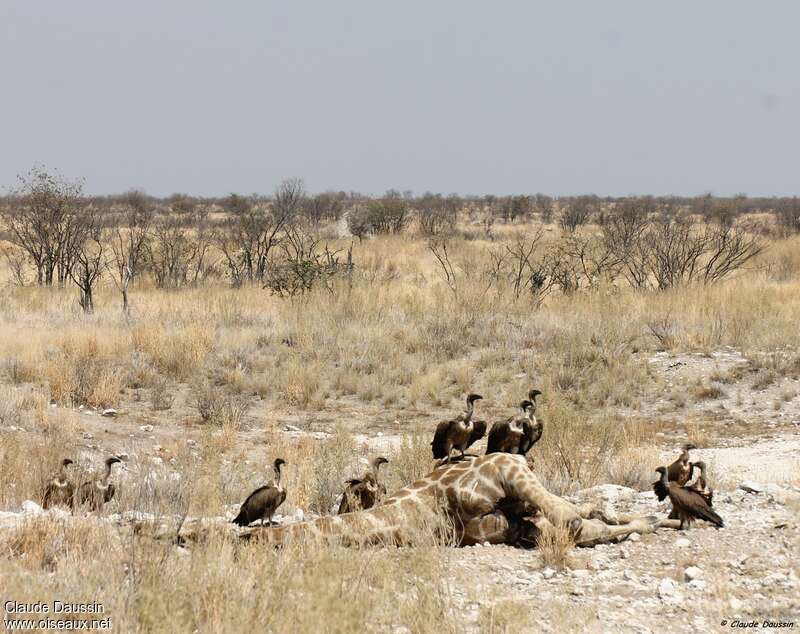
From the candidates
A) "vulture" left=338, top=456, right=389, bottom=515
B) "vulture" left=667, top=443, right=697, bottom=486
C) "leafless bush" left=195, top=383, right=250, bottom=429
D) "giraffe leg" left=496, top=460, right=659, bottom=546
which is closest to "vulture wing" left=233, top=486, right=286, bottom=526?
"vulture" left=338, top=456, right=389, bottom=515

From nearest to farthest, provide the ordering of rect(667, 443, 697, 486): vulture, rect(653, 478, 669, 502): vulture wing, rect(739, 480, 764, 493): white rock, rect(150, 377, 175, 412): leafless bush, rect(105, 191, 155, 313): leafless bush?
rect(653, 478, 669, 502): vulture wing
rect(667, 443, 697, 486): vulture
rect(739, 480, 764, 493): white rock
rect(150, 377, 175, 412): leafless bush
rect(105, 191, 155, 313): leafless bush

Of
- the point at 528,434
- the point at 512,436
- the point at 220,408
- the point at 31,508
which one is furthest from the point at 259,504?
the point at 220,408

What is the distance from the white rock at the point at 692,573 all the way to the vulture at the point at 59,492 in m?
4.21

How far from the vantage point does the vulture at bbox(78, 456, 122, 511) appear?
6332 mm

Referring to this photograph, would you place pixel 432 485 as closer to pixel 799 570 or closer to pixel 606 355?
pixel 799 570

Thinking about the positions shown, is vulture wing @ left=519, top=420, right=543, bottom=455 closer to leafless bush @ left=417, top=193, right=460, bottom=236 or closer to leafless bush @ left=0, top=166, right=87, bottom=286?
leafless bush @ left=0, top=166, right=87, bottom=286

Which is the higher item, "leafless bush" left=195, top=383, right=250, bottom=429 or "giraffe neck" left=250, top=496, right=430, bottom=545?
"giraffe neck" left=250, top=496, right=430, bottom=545

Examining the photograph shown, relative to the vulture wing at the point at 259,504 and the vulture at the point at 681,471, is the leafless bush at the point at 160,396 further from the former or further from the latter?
the vulture at the point at 681,471

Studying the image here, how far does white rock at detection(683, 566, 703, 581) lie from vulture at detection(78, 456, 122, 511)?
3739 millimetres

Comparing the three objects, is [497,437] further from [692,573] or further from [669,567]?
[692,573]

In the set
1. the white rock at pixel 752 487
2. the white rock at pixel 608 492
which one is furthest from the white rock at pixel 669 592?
the white rock at pixel 752 487

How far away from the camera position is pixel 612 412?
12.5 meters

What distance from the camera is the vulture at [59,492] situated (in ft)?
21.9

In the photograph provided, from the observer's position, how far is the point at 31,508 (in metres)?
6.00
